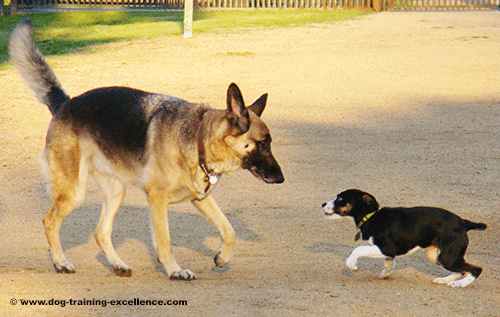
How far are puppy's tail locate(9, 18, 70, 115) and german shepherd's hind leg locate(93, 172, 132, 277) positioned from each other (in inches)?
36.7

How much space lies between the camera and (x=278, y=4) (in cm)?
2845

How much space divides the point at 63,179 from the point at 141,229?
1571 mm

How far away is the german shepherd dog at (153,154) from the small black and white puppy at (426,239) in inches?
39.4

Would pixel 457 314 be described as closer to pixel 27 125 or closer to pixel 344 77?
pixel 27 125

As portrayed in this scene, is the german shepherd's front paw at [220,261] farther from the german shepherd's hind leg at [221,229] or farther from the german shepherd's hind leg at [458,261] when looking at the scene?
the german shepherd's hind leg at [458,261]

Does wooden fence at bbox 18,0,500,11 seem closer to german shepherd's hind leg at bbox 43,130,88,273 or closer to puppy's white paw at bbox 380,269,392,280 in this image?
german shepherd's hind leg at bbox 43,130,88,273

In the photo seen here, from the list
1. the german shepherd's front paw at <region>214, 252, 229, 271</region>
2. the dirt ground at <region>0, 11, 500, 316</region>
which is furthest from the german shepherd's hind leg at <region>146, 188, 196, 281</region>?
the german shepherd's front paw at <region>214, 252, 229, 271</region>

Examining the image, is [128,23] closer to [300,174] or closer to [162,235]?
[300,174]

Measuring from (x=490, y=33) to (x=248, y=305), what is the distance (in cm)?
1725

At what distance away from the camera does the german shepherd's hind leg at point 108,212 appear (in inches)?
231

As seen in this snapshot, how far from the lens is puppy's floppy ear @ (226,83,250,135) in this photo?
17.0ft

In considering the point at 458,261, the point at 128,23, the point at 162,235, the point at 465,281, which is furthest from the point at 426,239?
the point at 128,23

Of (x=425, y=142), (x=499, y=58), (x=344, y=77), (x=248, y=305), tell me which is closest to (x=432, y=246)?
(x=248, y=305)

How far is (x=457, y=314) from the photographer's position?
184 inches
